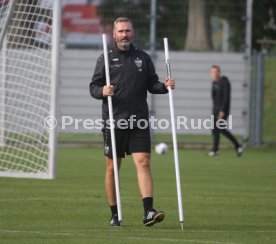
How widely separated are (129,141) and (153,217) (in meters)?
0.98

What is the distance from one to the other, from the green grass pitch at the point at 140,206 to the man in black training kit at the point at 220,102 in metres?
3.00

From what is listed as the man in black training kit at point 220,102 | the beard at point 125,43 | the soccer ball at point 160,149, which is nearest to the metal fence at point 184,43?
the soccer ball at point 160,149

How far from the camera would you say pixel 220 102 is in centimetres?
2528

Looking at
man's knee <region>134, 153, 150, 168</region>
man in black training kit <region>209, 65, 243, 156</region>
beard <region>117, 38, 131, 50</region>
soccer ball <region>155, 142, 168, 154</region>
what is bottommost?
soccer ball <region>155, 142, 168, 154</region>

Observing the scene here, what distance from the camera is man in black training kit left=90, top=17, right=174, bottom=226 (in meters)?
11.1

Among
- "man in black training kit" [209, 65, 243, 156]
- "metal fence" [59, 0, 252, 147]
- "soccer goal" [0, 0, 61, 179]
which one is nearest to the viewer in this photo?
"soccer goal" [0, 0, 61, 179]

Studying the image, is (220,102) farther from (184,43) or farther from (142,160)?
(142,160)

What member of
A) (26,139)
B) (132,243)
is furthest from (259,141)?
(132,243)

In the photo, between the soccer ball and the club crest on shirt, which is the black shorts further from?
the soccer ball

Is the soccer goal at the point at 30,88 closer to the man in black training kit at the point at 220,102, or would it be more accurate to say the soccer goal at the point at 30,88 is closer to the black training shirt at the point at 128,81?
the black training shirt at the point at 128,81

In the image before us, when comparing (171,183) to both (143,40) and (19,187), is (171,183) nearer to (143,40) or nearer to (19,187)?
(19,187)

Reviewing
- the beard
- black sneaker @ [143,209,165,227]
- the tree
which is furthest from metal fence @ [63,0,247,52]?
black sneaker @ [143,209,165,227]

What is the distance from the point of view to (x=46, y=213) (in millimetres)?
12375

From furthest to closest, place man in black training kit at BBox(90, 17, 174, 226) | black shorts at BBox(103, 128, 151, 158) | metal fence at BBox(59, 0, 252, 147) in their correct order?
metal fence at BBox(59, 0, 252, 147) → black shorts at BBox(103, 128, 151, 158) → man in black training kit at BBox(90, 17, 174, 226)
